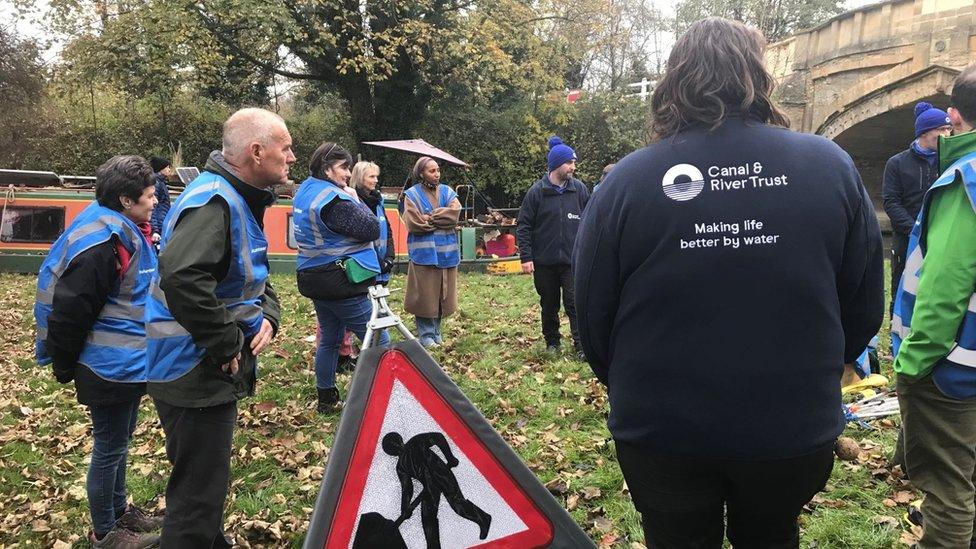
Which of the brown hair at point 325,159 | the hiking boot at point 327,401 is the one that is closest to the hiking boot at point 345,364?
the hiking boot at point 327,401

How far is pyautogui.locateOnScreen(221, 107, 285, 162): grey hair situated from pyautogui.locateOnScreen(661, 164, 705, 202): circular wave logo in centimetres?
167

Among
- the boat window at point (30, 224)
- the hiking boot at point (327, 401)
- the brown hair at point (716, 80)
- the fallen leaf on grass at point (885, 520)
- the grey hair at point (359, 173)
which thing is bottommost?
the hiking boot at point (327, 401)

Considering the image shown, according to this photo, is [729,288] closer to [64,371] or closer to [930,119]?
[64,371]

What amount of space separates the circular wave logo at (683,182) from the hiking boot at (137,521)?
10.9 ft

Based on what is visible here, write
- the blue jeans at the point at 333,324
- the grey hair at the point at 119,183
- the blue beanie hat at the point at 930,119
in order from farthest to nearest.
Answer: the blue beanie hat at the point at 930,119 < the blue jeans at the point at 333,324 < the grey hair at the point at 119,183

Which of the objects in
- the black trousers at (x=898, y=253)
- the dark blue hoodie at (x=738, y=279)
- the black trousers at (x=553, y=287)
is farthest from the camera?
the black trousers at (x=553, y=287)

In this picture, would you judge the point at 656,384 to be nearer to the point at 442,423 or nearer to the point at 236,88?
the point at 442,423

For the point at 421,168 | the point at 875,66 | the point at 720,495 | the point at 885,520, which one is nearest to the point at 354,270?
the point at 421,168

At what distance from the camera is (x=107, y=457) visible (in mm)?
3211

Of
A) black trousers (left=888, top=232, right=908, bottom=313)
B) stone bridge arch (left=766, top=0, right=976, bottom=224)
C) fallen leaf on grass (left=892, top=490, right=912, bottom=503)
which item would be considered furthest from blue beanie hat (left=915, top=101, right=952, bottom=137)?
stone bridge arch (left=766, top=0, right=976, bottom=224)

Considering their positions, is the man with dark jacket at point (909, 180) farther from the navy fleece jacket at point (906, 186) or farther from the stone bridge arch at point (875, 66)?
the stone bridge arch at point (875, 66)

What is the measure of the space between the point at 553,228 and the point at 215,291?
14.1 ft

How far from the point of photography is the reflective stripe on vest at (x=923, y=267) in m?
2.26

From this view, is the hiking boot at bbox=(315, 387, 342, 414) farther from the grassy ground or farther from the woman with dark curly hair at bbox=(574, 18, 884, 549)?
the woman with dark curly hair at bbox=(574, 18, 884, 549)
